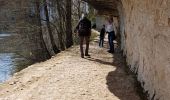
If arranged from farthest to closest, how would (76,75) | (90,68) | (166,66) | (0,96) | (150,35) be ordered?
(90,68), (76,75), (0,96), (150,35), (166,66)

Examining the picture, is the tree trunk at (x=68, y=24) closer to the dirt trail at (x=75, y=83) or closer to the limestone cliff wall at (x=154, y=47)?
the dirt trail at (x=75, y=83)

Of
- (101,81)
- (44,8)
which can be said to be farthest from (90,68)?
(44,8)

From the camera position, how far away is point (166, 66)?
8.90m

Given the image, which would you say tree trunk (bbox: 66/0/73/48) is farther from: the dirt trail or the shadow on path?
the shadow on path

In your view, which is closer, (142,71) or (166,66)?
(166,66)

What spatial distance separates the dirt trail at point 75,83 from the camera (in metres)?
11.4

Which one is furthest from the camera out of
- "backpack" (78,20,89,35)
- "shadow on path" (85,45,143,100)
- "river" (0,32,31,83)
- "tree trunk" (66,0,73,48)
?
"tree trunk" (66,0,73,48)

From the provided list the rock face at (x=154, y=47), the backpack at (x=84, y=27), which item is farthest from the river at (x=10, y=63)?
the rock face at (x=154, y=47)

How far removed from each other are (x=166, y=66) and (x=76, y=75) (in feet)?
17.0

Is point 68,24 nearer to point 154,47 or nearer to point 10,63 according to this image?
point 10,63

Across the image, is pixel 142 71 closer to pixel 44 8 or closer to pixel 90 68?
pixel 90 68

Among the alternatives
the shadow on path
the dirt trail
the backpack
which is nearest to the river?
the backpack

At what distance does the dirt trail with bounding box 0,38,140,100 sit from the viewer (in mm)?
11406

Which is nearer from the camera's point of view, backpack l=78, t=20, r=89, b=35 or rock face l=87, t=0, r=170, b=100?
rock face l=87, t=0, r=170, b=100
